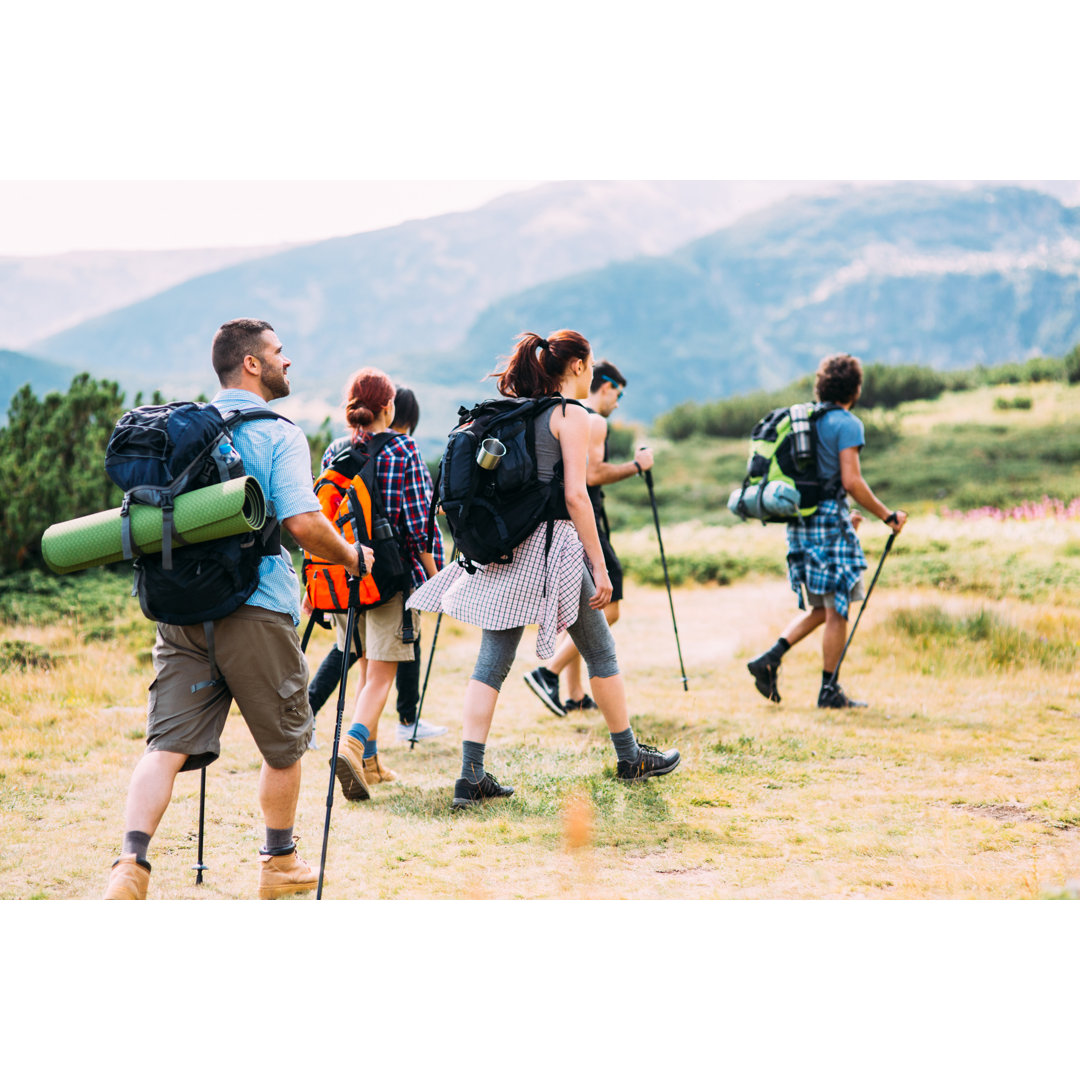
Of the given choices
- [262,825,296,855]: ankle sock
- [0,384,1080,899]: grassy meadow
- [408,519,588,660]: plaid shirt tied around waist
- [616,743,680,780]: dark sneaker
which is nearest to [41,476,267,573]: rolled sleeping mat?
[262,825,296,855]: ankle sock

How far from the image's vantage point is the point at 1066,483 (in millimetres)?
14820

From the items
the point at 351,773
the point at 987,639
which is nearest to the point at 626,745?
the point at 351,773

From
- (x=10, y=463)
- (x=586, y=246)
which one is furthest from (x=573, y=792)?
(x=586, y=246)

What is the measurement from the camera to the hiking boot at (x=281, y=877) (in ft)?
10.6

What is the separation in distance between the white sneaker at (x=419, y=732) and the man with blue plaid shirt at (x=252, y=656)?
238cm

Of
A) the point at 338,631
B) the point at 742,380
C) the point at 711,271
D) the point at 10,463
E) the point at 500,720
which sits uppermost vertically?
the point at 711,271

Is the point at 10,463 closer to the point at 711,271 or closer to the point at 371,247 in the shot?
the point at 371,247

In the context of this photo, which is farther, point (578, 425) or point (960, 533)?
point (960, 533)

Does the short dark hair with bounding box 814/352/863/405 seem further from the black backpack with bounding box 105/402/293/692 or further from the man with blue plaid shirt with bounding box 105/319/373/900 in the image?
the black backpack with bounding box 105/402/293/692

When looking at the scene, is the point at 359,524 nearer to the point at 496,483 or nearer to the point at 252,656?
the point at 496,483

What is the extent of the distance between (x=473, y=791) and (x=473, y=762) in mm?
121

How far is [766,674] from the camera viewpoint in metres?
6.14

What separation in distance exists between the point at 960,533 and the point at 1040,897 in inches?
410

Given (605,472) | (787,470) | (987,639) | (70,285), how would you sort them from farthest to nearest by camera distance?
(70,285) < (987,639) < (787,470) < (605,472)
